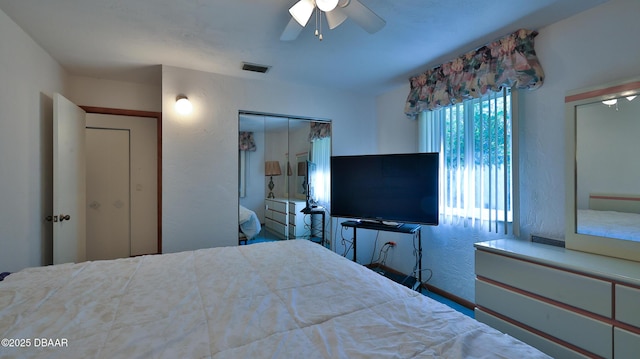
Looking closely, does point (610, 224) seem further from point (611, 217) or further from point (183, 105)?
point (183, 105)

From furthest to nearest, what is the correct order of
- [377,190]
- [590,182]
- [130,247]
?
[130,247]
[377,190]
[590,182]

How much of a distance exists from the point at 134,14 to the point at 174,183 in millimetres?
1508

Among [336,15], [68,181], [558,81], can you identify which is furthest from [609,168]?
[68,181]

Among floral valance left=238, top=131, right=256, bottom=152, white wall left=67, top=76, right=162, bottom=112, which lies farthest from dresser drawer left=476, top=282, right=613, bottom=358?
white wall left=67, top=76, right=162, bottom=112

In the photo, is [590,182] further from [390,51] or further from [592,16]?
[390,51]

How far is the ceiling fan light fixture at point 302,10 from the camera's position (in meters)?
1.49

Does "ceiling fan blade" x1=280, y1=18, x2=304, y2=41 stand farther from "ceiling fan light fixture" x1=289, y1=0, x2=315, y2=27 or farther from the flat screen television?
the flat screen television

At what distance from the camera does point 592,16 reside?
1856mm

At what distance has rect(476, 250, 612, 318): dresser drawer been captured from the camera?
145 cm

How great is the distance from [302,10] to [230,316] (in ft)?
5.13

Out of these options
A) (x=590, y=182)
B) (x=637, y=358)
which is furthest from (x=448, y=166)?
(x=637, y=358)

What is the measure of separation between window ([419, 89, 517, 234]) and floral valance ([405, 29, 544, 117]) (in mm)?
134

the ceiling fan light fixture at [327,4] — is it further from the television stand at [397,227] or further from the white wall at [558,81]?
the television stand at [397,227]

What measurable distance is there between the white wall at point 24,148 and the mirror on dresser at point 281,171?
1.68m
